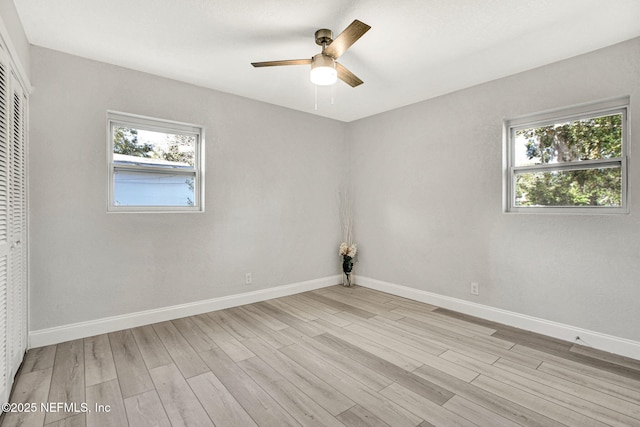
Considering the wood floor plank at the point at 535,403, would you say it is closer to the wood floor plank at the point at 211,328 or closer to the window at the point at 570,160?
the window at the point at 570,160

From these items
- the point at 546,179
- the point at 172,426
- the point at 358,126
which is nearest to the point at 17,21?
the point at 172,426

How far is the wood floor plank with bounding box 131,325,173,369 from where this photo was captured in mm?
2402

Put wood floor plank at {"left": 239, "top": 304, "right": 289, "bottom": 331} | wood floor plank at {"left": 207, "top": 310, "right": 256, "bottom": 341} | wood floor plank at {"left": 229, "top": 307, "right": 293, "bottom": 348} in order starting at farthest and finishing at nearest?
wood floor plank at {"left": 239, "top": 304, "right": 289, "bottom": 331}
wood floor plank at {"left": 207, "top": 310, "right": 256, "bottom": 341}
wood floor plank at {"left": 229, "top": 307, "right": 293, "bottom": 348}

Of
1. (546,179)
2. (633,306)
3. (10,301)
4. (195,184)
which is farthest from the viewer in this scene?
(195,184)

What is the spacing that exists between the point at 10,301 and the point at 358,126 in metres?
4.19

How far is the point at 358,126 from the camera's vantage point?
473 centimetres

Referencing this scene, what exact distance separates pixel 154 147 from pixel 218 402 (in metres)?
2.56

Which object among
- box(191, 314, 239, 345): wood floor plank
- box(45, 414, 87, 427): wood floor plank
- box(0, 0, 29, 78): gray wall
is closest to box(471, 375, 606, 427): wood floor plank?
box(191, 314, 239, 345): wood floor plank

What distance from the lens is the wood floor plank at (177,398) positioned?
1745mm

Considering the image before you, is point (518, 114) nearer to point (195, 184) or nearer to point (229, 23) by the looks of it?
point (229, 23)

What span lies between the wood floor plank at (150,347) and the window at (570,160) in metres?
3.51

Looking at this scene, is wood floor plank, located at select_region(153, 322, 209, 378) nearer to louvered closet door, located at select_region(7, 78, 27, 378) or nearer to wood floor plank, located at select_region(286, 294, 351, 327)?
louvered closet door, located at select_region(7, 78, 27, 378)

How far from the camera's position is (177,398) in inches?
76.5

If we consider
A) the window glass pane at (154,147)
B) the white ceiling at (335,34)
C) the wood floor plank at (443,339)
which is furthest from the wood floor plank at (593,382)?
the window glass pane at (154,147)
